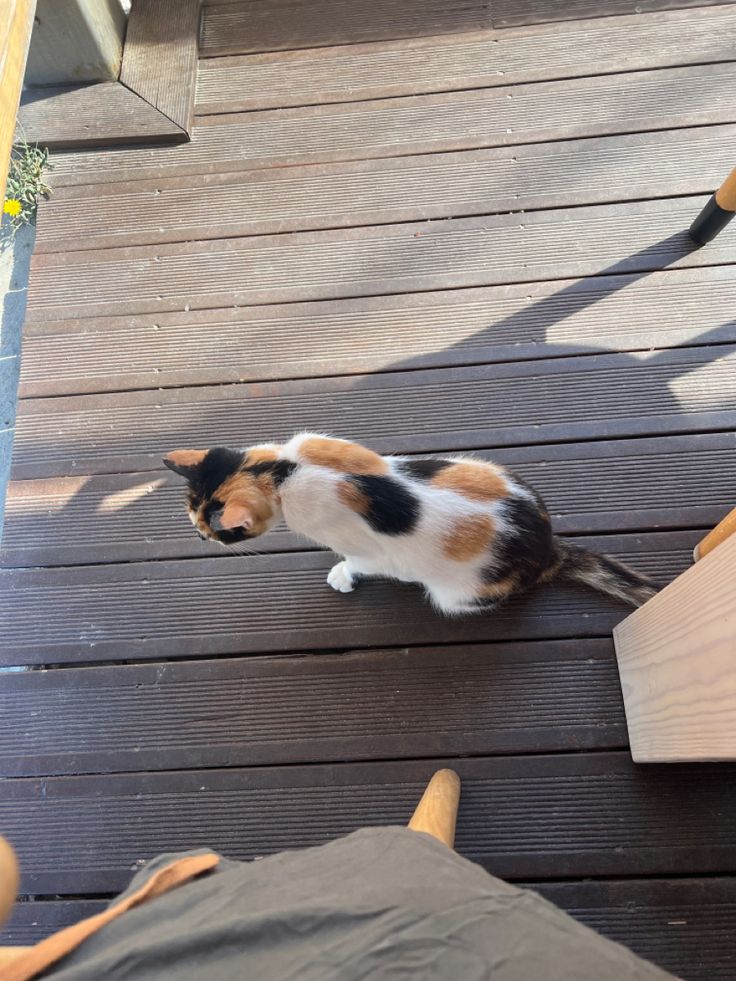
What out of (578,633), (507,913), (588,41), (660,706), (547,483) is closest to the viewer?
(507,913)

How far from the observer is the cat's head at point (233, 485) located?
1.23 metres

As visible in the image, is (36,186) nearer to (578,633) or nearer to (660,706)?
(578,633)

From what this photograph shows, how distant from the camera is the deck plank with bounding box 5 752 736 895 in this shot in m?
1.28

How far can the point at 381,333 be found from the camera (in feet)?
5.76

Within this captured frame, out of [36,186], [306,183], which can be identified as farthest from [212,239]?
[36,186]

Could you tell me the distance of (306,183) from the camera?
1.94 m

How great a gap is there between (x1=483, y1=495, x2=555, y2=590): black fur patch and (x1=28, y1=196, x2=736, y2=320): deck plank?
84 cm

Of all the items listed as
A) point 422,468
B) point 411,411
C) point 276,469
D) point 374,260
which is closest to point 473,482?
point 422,468

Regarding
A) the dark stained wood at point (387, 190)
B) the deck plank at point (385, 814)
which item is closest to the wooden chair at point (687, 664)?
the deck plank at point (385, 814)

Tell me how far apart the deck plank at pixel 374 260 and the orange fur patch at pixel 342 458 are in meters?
0.73

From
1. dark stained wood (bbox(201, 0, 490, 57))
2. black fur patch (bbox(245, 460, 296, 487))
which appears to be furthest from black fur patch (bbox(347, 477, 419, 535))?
dark stained wood (bbox(201, 0, 490, 57))

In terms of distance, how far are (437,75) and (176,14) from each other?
0.94 metres

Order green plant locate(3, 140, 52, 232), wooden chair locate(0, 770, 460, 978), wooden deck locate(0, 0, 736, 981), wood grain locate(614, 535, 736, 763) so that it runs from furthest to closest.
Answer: green plant locate(3, 140, 52, 232)
wooden deck locate(0, 0, 736, 981)
wooden chair locate(0, 770, 460, 978)
wood grain locate(614, 535, 736, 763)

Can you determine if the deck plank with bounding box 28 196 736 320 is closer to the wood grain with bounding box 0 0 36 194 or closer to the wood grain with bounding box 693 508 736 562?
the wood grain with bounding box 0 0 36 194
